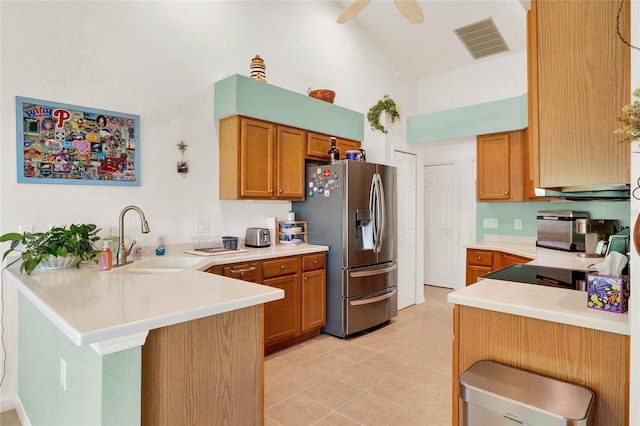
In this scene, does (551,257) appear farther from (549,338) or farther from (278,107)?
(278,107)

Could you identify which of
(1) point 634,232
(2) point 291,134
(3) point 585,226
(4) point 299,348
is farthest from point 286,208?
(1) point 634,232

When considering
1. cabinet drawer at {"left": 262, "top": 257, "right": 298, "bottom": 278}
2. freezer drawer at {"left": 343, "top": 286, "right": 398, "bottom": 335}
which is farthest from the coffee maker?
cabinet drawer at {"left": 262, "top": 257, "right": 298, "bottom": 278}

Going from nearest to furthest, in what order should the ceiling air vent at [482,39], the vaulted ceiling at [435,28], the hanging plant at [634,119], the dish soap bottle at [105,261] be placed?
the hanging plant at [634,119], the dish soap bottle at [105,261], the vaulted ceiling at [435,28], the ceiling air vent at [482,39]

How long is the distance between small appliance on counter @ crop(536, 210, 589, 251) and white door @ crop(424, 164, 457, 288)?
196cm

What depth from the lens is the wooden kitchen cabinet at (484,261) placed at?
388cm

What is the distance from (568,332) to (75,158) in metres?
3.04

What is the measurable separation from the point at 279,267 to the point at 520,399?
2303mm

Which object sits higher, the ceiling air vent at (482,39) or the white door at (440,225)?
the ceiling air vent at (482,39)

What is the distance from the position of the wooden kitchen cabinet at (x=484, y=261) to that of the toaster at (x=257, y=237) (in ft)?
7.65

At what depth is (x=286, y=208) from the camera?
4.09 meters

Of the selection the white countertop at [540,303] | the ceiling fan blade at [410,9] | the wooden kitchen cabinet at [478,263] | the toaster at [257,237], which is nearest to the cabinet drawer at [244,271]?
the toaster at [257,237]

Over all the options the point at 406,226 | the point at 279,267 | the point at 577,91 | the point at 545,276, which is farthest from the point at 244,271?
the point at 406,226

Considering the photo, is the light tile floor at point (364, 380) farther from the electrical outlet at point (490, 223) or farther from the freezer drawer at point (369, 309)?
the electrical outlet at point (490, 223)

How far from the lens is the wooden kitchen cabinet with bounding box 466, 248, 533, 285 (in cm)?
388
